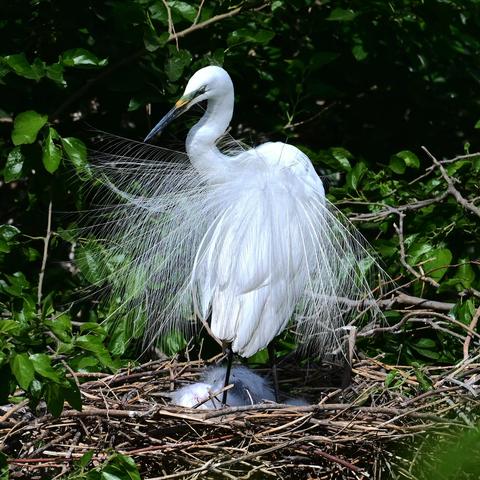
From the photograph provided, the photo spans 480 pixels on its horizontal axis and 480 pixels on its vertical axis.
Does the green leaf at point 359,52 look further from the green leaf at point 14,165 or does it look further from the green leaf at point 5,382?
the green leaf at point 5,382

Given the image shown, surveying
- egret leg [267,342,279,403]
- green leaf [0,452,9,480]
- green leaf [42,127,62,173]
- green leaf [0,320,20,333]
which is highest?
green leaf [42,127,62,173]

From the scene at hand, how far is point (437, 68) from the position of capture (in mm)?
4703

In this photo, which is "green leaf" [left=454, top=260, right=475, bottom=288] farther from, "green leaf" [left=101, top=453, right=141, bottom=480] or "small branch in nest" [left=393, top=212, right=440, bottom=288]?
"green leaf" [left=101, top=453, right=141, bottom=480]

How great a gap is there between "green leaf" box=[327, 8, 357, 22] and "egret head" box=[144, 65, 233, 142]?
0.69 metres

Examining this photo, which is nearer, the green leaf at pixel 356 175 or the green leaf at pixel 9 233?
the green leaf at pixel 9 233

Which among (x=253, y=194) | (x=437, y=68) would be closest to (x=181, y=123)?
(x=253, y=194)

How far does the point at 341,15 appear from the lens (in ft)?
13.7

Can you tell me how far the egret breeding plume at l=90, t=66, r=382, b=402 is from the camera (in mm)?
3416

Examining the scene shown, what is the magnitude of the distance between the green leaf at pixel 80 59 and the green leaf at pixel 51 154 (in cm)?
24

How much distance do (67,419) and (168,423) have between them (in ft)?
0.95

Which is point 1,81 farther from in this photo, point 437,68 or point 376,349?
point 437,68

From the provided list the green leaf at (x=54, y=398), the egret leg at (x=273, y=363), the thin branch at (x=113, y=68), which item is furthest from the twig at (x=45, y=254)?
the green leaf at (x=54, y=398)

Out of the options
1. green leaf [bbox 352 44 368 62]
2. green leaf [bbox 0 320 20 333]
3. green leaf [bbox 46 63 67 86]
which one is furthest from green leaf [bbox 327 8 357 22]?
green leaf [bbox 0 320 20 333]

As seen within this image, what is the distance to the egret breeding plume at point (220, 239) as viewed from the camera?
11.2ft
